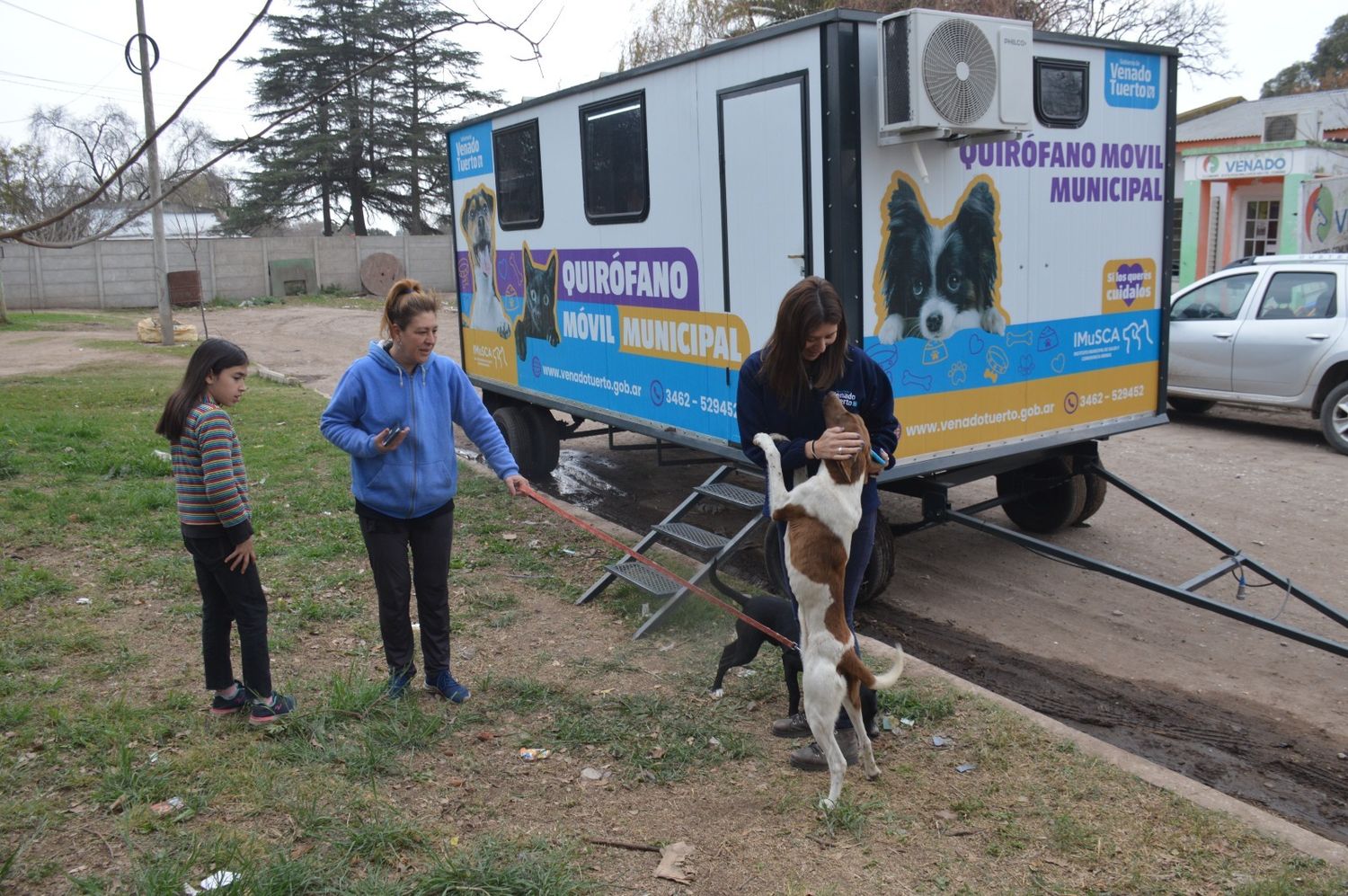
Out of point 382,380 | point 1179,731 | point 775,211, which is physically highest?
point 775,211

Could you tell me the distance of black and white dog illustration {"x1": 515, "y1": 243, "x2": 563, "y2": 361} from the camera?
27.5 ft

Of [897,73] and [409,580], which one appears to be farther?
[897,73]

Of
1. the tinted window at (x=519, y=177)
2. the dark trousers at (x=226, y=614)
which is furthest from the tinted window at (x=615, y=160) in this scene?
the dark trousers at (x=226, y=614)

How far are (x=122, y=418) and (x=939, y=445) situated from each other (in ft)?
29.7

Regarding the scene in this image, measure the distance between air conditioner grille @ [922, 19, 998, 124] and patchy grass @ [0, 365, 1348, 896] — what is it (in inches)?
113

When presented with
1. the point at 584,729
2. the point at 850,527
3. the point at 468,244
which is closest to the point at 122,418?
the point at 468,244

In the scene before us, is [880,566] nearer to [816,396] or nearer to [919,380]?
[919,380]

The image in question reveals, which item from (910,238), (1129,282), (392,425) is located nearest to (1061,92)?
(1129,282)

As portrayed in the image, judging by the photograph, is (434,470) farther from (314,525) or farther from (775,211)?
(314,525)

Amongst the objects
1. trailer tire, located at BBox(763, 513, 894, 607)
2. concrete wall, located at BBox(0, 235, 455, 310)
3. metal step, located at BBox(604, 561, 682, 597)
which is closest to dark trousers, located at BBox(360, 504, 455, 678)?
metal step, located at BBox(604, 561, 682, 597)

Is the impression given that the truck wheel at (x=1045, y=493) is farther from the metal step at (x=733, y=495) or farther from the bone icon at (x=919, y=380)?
the metal step at (x=733, y=495)

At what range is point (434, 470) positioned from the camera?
4316 mm

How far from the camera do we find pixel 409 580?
14.4 ft

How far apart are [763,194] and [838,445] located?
2.62 metres
